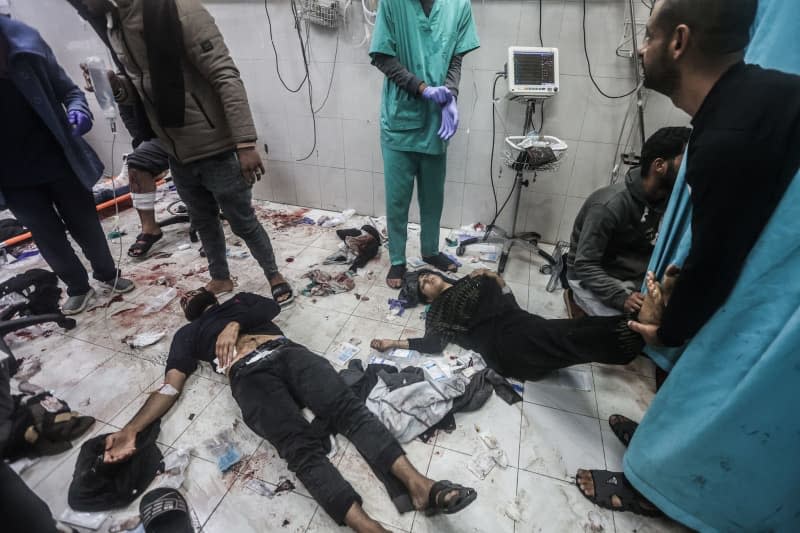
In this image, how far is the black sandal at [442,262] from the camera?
254cm

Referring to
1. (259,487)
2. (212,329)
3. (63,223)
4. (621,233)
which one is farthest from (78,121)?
(621,233)

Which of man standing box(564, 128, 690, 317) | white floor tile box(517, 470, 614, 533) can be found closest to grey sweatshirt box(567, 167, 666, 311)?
man standing box(564, 128, 690, 317)

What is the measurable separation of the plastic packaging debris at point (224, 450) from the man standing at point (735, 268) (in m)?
1.48

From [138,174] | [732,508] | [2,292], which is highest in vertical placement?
[138,174]

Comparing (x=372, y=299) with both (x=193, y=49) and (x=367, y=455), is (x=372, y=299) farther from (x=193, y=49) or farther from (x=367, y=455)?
(x=193, y=49)

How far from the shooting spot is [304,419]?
1364mm

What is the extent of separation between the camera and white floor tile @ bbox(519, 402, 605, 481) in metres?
1.36

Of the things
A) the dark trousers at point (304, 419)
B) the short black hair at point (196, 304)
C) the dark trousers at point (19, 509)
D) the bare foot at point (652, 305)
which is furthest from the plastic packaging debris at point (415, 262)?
the dark trousers at point (19, 509)

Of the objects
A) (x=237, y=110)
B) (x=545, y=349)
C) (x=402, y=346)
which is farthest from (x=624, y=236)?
(x=237, y=110)

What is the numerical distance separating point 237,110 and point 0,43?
966mm

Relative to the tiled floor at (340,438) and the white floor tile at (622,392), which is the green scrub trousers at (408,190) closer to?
the tiled floor at (340,438)

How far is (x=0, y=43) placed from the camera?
4.95ft

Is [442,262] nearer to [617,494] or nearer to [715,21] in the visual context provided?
[617,494]

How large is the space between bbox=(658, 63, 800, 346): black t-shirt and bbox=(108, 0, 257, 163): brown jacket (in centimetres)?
172
